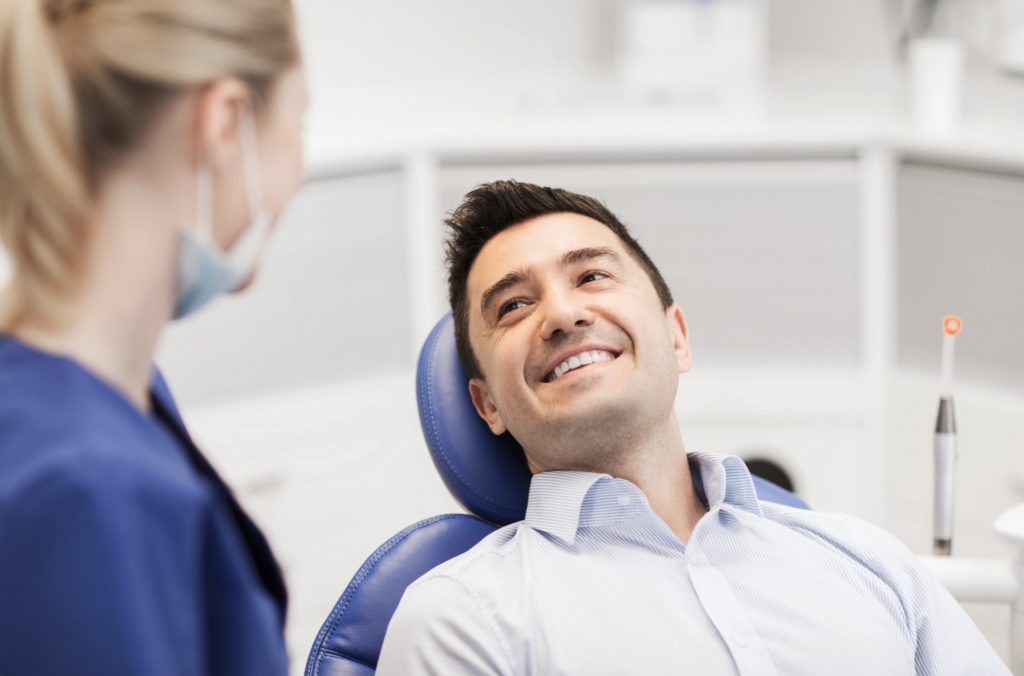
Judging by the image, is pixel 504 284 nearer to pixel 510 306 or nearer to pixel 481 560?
pixel 510 306

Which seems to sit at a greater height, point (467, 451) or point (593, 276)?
point (593, 276)

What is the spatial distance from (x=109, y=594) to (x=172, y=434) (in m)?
0.26

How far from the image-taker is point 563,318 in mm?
1518

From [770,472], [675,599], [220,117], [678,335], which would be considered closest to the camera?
[220,117]

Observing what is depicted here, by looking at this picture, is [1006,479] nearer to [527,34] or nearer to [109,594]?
[527,34]

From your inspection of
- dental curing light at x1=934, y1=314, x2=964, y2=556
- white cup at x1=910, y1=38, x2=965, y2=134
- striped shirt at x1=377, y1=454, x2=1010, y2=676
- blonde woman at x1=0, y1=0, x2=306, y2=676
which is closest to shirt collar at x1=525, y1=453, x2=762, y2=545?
striped shirt at x1=377, y1=454, x2=1010, y2=676

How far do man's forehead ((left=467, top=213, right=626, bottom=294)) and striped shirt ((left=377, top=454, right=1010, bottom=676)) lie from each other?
28 centimetres

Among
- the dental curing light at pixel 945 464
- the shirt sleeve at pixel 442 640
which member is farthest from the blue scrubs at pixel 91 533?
the dental curing light at pixel 945 464

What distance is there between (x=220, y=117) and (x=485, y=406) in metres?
0.76

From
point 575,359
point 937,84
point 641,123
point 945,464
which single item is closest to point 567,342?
point 575,359

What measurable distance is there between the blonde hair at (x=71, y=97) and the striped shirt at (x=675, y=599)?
63 centimetres

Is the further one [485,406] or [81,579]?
[485,406]

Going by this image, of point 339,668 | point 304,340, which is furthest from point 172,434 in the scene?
point 304,340

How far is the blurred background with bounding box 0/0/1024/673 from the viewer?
2.58 meters
